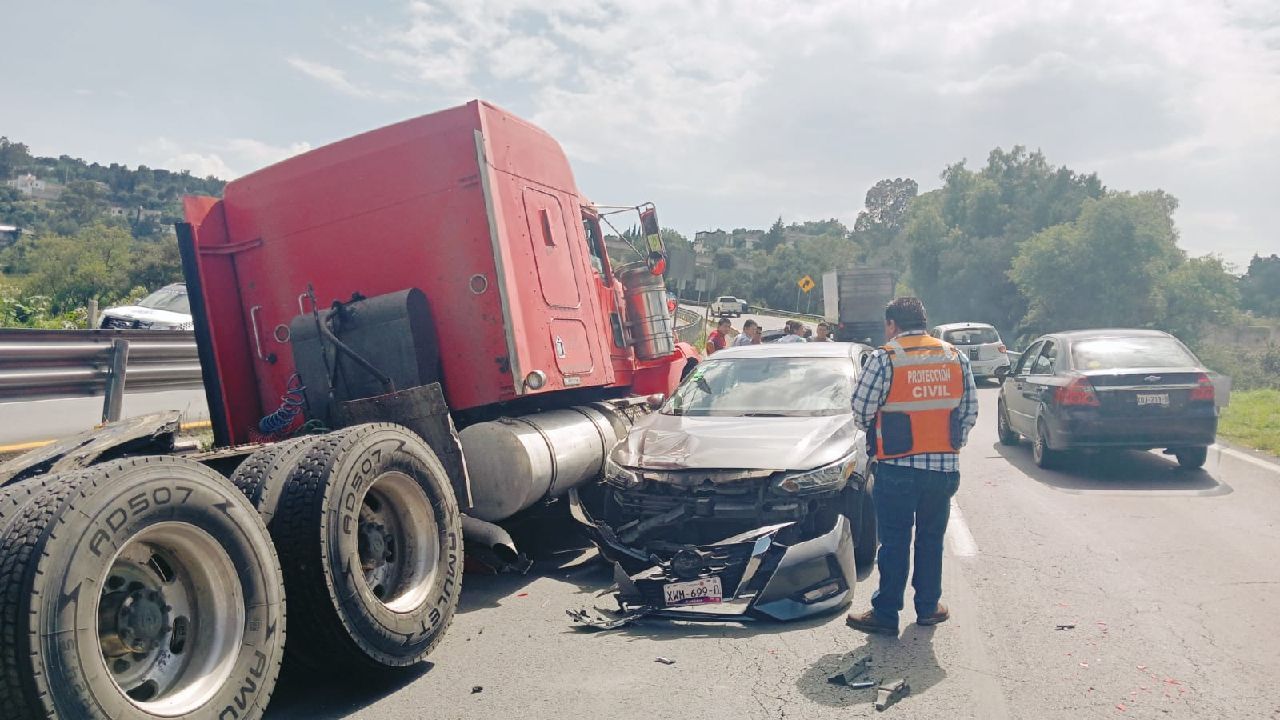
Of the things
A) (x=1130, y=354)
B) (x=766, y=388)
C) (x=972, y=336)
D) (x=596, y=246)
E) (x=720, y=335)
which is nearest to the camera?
(x=766, y=388)

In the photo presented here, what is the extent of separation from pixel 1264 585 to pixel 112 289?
30.3 m

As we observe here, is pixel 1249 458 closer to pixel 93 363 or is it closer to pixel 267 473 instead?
pixel 267 473

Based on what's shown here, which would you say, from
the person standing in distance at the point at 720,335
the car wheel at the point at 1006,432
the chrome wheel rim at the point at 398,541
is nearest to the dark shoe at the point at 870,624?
the chrome wheel rim at the point at 398,541

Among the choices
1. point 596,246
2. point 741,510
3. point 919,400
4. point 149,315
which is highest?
point 149,315

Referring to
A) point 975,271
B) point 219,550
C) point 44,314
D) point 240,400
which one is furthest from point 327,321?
point 975,271

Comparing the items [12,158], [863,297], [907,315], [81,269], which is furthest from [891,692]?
[12,158]

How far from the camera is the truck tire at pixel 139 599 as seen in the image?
2779 millimetres

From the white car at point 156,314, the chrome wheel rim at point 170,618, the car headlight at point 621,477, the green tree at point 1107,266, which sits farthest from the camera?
the green tree at point 1107,266

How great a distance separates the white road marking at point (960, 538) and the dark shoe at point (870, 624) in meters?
1.92

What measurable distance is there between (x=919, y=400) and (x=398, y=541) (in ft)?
9.67

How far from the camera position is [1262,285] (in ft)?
312

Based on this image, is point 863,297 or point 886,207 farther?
point 886,207

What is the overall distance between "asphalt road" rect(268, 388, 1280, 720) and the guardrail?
3318mm

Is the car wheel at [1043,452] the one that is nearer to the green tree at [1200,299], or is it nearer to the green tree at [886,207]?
the green tree at [1200,299]
